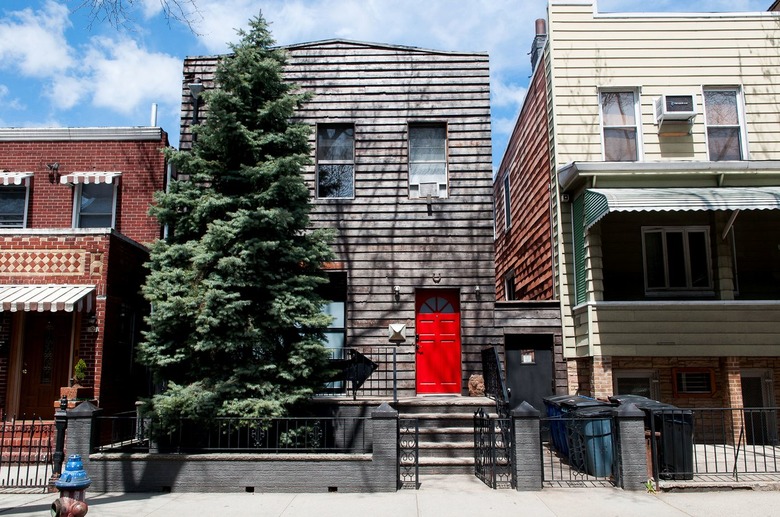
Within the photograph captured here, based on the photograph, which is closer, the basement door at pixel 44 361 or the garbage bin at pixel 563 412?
the garbage bin at pixel 563 412

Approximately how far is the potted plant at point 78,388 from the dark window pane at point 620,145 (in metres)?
11.0

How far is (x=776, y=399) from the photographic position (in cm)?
1360

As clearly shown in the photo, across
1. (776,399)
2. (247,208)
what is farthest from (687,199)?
(247,208)

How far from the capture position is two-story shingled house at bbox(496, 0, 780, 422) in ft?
42.7

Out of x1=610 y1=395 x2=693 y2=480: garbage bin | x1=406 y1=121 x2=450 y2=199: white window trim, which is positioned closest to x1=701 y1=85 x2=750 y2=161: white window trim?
x1=406 y1=121 x2=450 y2=199: white window trim

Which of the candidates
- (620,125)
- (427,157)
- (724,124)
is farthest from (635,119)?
(427,157)

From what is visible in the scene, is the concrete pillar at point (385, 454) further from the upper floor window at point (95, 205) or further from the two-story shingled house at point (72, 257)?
the upper floor window at point (95, 205)

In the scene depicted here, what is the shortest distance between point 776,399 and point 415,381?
24.5 feet

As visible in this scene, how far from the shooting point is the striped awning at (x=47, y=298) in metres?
11.3

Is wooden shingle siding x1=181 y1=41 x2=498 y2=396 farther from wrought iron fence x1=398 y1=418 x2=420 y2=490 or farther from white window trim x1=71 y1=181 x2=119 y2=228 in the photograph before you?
white window trim x1=71 y1=181 x2=119 y2=228

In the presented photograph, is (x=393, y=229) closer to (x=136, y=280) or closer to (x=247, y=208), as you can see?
(x=247, y=208)

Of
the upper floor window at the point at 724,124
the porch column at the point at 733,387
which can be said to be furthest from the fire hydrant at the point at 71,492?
the upper floor window at the point at 724,124

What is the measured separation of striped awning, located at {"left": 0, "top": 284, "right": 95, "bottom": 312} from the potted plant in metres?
1.01

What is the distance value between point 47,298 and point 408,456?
22.4ft
